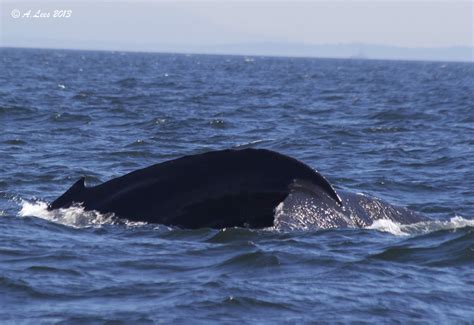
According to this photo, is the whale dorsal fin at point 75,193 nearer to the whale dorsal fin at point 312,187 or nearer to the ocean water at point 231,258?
Answer: the ocean water at point 231,258

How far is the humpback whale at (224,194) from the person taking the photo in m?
9.25

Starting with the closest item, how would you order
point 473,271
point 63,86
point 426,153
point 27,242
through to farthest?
1. point 473,271
2. point 27,242
3. point 426,153
4. point 63,86

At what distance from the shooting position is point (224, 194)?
Answer: 368 inches

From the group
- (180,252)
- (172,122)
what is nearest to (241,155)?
(180,252)

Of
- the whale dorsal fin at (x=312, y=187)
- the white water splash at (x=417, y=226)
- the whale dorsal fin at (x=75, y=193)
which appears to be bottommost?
the white water splash at (x=417, y=226)

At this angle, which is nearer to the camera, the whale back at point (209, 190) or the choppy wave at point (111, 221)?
the whale back at point (209, 190)

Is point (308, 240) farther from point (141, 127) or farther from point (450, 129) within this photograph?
point (450, 129)

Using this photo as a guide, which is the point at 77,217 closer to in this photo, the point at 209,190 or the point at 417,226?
the point at 209,190

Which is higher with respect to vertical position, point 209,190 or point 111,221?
point 209,190

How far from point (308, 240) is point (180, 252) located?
47.0 inches

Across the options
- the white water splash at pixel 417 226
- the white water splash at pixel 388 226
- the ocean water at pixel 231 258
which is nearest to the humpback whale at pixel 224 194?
the ocean water at pixel 231 258

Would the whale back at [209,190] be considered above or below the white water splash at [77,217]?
above

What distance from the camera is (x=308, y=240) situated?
401 inches

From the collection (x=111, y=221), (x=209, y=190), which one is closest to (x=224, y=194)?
(x=209, y=190)
